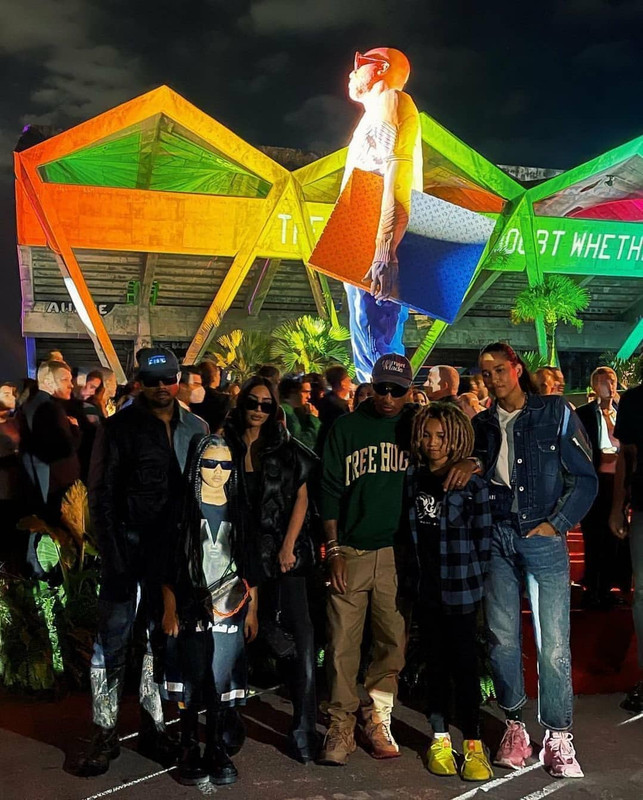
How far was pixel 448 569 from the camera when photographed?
11.6 feet

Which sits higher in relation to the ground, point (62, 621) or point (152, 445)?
point (152, 445)

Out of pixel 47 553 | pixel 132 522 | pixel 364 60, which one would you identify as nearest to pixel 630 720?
pixel 132 522

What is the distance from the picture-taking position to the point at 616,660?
5.18 metres

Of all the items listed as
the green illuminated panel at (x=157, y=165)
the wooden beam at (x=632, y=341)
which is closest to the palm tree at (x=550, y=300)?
the wooden beam at (x=632, y=341)

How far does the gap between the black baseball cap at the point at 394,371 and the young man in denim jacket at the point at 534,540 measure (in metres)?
0.34

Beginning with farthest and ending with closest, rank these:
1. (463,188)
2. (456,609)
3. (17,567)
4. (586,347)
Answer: (586,347)
(463,188)
(17,567)
(456,609)

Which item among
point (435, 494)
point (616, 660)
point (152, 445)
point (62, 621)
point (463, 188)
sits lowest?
point (616, 660)

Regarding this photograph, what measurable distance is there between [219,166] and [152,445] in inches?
786

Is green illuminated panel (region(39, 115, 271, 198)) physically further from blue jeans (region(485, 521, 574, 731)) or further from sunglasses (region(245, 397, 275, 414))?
blue jeans (region(485, 521, 574, 731))

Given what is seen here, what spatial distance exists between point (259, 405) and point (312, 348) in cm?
1837

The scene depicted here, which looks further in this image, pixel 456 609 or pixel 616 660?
pixel 616 660

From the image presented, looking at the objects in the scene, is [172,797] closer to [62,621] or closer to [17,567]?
[62,621]

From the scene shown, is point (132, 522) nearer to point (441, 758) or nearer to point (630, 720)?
point (441, 758)

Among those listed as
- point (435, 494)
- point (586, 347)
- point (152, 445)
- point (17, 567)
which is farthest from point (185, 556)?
point (586, 347)
